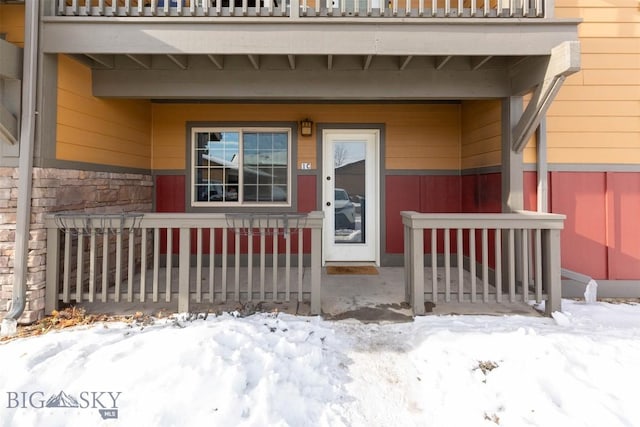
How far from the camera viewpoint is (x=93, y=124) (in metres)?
3.87

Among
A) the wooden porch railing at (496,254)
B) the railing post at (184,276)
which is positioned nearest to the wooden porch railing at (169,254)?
the railing post at (184,276)

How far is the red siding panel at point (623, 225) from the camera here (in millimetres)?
3873

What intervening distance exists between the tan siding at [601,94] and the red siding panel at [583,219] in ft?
0.75

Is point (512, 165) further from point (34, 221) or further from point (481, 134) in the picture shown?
point (34, 221)

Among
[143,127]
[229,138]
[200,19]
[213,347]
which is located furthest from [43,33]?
[213,347]

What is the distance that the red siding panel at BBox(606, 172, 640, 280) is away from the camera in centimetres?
387

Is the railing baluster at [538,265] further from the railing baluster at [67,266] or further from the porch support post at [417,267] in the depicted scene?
the railing baluster at [67,266]

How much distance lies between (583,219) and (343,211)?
10.1 feet

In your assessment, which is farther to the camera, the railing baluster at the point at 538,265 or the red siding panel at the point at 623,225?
the red siding panel at the point at 623,225

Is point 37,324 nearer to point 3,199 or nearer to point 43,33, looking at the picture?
point 3,199

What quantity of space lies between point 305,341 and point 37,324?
2.47 metres

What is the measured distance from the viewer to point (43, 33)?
3.16 metres

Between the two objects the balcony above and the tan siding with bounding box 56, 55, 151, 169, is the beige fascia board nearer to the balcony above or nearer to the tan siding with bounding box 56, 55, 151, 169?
the balcony above

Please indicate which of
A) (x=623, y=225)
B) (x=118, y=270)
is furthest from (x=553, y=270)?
(x=118, y=270)
